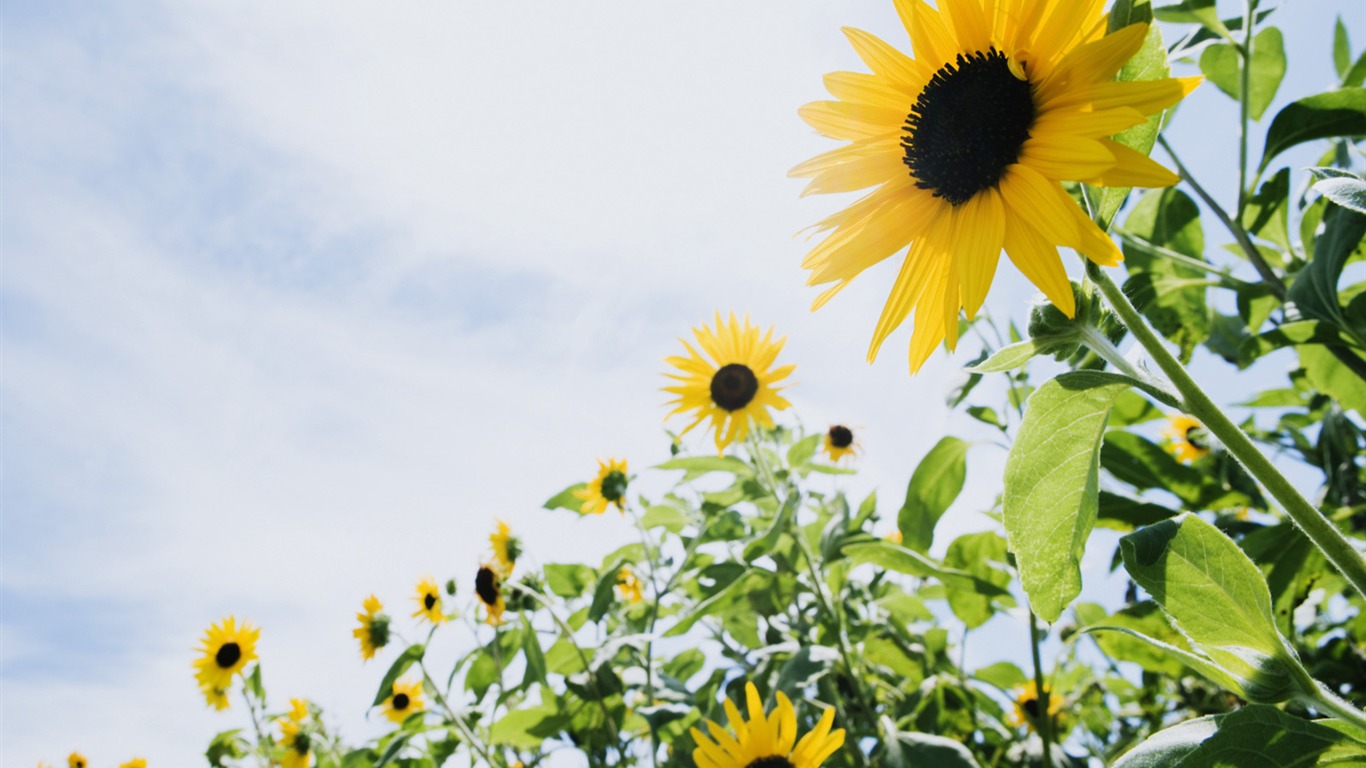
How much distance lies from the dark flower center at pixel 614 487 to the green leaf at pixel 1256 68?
7.80ft

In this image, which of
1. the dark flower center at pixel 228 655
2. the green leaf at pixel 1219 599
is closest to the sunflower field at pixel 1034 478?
the green leaf at pixel 1219 599

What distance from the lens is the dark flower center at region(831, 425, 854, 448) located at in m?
4.53

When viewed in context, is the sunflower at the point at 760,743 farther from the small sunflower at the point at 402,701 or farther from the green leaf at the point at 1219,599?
the small sunflower at the point at 402,701

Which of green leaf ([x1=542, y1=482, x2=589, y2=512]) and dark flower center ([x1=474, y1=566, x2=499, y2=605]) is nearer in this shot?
green leaf ([x1=542, y1=482, x2=589, y2=512])

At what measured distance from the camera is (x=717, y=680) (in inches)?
96.9

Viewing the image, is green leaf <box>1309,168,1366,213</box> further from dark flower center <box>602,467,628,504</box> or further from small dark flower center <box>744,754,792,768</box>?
dark flower center <box>602,467,628,504</box>

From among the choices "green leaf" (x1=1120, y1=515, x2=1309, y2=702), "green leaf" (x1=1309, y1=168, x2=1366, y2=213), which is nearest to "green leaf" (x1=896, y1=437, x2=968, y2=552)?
"green leaf" (x1=1120, y1=515, x2=1309, y2=702)

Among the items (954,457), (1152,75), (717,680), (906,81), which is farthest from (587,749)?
(1152,75)

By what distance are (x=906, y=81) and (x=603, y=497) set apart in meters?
2.67

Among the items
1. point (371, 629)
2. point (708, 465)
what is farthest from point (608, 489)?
point (371, 629)

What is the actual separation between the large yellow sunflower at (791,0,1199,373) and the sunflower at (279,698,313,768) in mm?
3879

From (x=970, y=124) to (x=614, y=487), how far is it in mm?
2708

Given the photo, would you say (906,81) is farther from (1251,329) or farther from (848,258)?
(1251,329)

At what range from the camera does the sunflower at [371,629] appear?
155 inches
